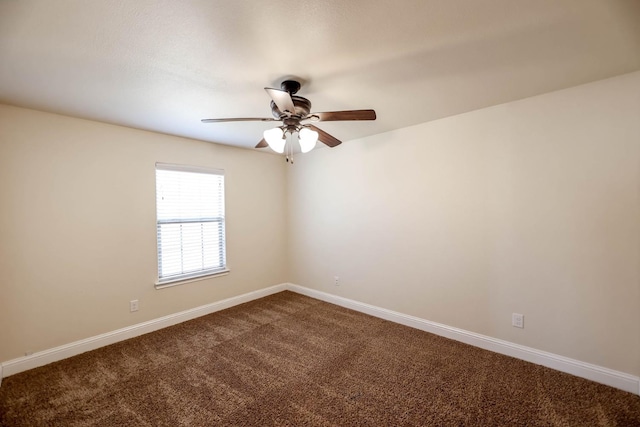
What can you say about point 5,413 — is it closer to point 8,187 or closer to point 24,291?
point 24,291

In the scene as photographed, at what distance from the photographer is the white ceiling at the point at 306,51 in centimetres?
131

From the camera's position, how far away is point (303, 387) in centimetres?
213

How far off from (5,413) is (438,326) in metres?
3.65

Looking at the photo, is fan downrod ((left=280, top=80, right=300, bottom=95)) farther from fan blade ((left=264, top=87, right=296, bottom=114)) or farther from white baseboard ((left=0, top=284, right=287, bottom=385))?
white baseboard ((left=0, top=284, right=287, bottom=385))

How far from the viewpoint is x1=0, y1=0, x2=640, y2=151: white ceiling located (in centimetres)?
131

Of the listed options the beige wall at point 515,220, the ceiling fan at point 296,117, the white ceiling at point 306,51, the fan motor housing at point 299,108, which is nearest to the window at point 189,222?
the white ceiling at point 306,51

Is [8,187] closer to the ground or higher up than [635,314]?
higher up

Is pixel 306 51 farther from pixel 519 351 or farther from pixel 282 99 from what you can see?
pixel 519 351

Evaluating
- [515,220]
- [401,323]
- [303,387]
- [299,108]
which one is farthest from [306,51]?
[401,323]

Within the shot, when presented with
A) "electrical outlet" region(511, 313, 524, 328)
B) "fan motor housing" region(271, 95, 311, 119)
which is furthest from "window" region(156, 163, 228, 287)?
"electrical outlet" region(511, 313, 524, 328)

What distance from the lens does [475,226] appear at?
2.71m

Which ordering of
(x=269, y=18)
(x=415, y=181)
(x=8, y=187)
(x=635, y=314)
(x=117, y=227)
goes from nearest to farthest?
(x=269, y=18) → (x=635, y=314) → (x=8, y=187) → (x=117, y=227) → (x=415, y=181)

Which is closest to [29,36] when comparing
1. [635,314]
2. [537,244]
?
[537,244]

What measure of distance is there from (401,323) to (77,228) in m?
3.63
